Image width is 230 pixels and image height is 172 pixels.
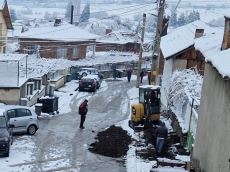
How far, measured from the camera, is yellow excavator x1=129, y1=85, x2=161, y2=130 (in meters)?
25.6

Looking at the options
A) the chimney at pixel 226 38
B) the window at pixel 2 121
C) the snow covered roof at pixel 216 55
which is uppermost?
the chimney at pixel 226 38

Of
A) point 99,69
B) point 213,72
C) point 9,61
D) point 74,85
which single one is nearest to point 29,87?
point 9,61

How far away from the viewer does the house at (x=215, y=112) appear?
13.4 meters

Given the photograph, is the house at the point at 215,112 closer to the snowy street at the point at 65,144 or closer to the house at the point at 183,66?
the house at the point at 183,66

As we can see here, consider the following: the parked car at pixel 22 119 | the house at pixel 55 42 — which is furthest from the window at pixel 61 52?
the parked car at pixel 22 119

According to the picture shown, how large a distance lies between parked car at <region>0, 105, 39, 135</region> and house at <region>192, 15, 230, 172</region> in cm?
867

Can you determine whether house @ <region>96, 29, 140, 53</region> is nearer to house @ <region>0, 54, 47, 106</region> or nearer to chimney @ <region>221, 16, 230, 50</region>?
house @ <region>0, 54, 47, 106</region>

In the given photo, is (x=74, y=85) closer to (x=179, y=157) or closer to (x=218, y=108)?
(x=179, y=157)

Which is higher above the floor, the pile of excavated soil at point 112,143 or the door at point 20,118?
the door at point 20,118

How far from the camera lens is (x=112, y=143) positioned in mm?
21781

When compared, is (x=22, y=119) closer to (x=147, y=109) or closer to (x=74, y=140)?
(x=74, y=140)

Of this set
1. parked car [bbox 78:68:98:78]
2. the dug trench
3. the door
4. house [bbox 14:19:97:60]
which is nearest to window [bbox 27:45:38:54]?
house [bbox 14:19:97:60]

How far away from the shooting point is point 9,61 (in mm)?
30578

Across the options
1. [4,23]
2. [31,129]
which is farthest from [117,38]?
[31,129]
